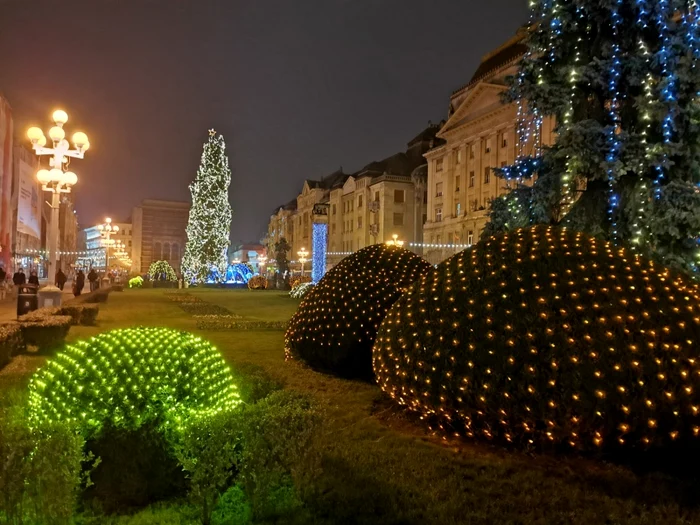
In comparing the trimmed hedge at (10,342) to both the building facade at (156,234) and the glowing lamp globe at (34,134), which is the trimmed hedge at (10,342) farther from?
the building facade at (156,234)

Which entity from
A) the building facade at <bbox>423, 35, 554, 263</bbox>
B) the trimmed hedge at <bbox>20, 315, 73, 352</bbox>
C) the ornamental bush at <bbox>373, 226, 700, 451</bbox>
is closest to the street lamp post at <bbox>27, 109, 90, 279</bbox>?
the trimmed hedge at <bbox>20, 315, 73, 352</bbox>

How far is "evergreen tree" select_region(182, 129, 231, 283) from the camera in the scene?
2234 inches

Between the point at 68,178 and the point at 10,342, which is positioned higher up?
the point at 68,178

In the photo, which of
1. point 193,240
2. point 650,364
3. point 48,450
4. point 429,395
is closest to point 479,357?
point 429,395

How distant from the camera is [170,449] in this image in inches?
170

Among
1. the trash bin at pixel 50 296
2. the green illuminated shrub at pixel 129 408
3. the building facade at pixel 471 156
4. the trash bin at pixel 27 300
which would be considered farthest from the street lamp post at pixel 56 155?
the building facade at pixel 471 156

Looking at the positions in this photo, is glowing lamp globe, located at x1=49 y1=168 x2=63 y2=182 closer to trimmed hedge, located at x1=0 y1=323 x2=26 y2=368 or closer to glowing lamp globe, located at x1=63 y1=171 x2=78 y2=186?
glowing lamp globe, located at x1=63 y1=171 x2=78 y2=186

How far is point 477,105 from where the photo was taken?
48.4 metres

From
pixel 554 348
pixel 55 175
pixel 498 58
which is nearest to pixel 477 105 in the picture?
pixel 498 58

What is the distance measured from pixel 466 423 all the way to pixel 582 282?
6.22 feet

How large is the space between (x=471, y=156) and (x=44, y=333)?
44112 millimetres

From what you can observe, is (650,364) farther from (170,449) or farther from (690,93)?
(690,93)

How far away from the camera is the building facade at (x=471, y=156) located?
4472 centimetres

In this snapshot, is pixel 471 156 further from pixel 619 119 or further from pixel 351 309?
pixel 351 309
